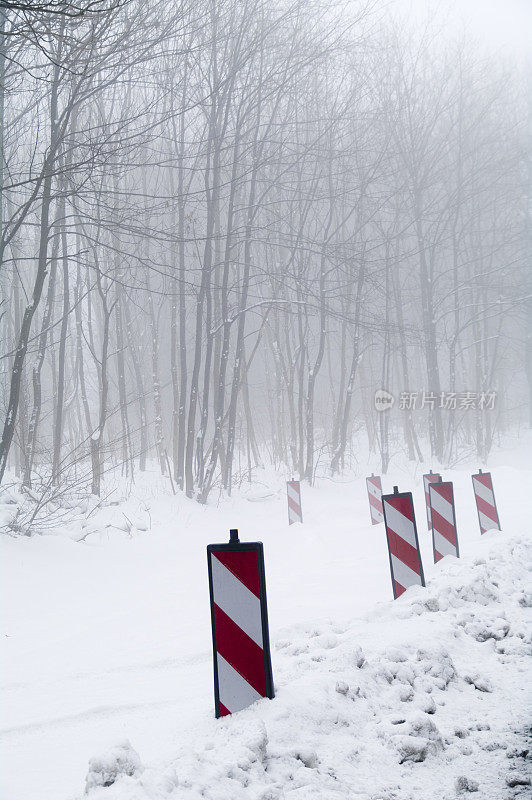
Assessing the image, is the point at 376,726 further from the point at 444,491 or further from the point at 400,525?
the point at 444,491

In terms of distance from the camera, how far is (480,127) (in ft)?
90.6

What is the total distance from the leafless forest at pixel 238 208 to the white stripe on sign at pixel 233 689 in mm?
5092

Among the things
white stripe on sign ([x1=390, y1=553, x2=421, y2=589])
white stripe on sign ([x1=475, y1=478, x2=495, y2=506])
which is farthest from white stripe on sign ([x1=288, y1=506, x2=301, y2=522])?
white stripe on sign ([x1=390, y1=553, x2=421, y2=589])

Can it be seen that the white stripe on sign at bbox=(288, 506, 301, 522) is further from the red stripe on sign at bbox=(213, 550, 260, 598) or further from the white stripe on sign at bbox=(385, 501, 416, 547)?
the red stripe on sign at bbox=(213, 550, 260, 598)

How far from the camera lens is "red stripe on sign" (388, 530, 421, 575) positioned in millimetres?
6516

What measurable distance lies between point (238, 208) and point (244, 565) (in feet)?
54.9

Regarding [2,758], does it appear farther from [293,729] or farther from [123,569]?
[123,569]

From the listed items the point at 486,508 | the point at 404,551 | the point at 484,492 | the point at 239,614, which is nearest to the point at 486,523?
the point at 486,508

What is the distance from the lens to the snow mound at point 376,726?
9.46 ft

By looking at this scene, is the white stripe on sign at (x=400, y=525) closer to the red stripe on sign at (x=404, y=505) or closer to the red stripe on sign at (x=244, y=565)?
the red stripe on sign at (x=404, y=505)

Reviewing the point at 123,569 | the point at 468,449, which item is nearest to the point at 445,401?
the point at 468,449

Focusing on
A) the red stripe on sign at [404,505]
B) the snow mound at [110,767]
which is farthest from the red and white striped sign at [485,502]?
the snow mound at [110,767]

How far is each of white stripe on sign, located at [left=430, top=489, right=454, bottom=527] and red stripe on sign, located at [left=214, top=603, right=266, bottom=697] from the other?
453 cm

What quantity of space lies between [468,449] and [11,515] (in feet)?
79.4
